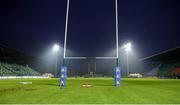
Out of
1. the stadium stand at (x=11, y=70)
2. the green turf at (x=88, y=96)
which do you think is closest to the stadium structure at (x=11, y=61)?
the stadium stand at (x=11, y=70)

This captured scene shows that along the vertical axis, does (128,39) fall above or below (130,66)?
above

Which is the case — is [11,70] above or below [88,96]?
above

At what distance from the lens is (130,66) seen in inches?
2549

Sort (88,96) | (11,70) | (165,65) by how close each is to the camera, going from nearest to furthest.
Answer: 1. (88,96)
2. (11,70)
3. (165,65)

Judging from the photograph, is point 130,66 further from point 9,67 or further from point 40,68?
point 9,67

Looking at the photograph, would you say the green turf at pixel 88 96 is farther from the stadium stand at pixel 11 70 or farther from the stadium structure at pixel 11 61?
the stadium structure at pixel 11 61

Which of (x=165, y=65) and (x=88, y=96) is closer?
(x=88, y=96)

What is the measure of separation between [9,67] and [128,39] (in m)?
30.9

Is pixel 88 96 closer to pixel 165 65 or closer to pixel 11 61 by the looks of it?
pixel 11 61

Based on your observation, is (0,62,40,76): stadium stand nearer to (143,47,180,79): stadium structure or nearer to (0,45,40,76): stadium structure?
(0,45,40,76): stadium structure

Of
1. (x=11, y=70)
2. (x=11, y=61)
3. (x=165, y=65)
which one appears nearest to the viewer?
(x=11, y=70)

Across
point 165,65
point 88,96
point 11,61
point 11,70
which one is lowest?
point 88,96

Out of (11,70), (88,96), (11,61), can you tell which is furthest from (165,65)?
(88,96)

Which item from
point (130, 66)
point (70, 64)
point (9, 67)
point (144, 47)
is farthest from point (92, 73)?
point (9, 67)
